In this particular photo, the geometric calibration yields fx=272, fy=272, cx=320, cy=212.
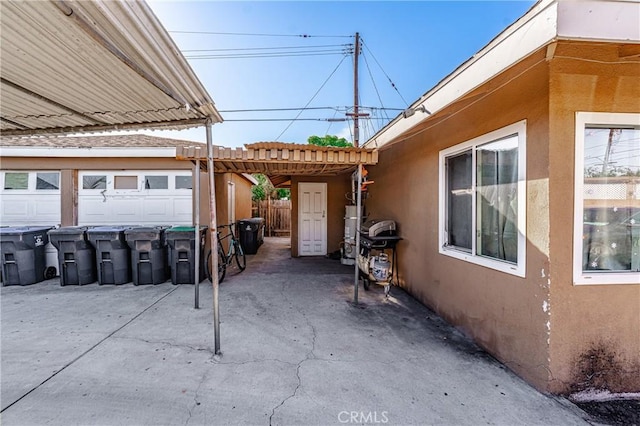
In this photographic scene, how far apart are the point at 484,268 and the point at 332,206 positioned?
5.74 meters

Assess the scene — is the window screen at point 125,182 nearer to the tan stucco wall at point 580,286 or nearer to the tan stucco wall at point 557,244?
the tan stucco wall at point 557,244

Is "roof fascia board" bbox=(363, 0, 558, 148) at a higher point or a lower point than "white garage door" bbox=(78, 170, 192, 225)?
higher

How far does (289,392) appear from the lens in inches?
88.2

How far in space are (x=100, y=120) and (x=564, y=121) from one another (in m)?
4.52

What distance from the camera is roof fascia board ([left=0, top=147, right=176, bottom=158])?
604 cm

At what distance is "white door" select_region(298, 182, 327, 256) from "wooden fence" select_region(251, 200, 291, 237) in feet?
21.3

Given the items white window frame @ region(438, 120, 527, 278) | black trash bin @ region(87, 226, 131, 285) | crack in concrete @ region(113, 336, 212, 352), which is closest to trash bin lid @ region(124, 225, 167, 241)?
black trash bin @ region(87, 226, 131, 285)

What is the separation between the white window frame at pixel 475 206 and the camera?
2457 millimetres

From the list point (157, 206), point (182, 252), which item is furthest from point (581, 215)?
point (157, 206)

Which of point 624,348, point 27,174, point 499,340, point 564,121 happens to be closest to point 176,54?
point 564,121

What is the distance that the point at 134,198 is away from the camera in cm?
638

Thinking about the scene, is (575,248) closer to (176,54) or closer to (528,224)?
(528,224)

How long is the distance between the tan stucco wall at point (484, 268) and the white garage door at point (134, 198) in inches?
201

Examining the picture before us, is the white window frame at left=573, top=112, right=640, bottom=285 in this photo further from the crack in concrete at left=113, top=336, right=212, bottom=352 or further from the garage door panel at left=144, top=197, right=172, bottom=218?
the garage door panel at left=144, top=197, right=172, bottom=218
